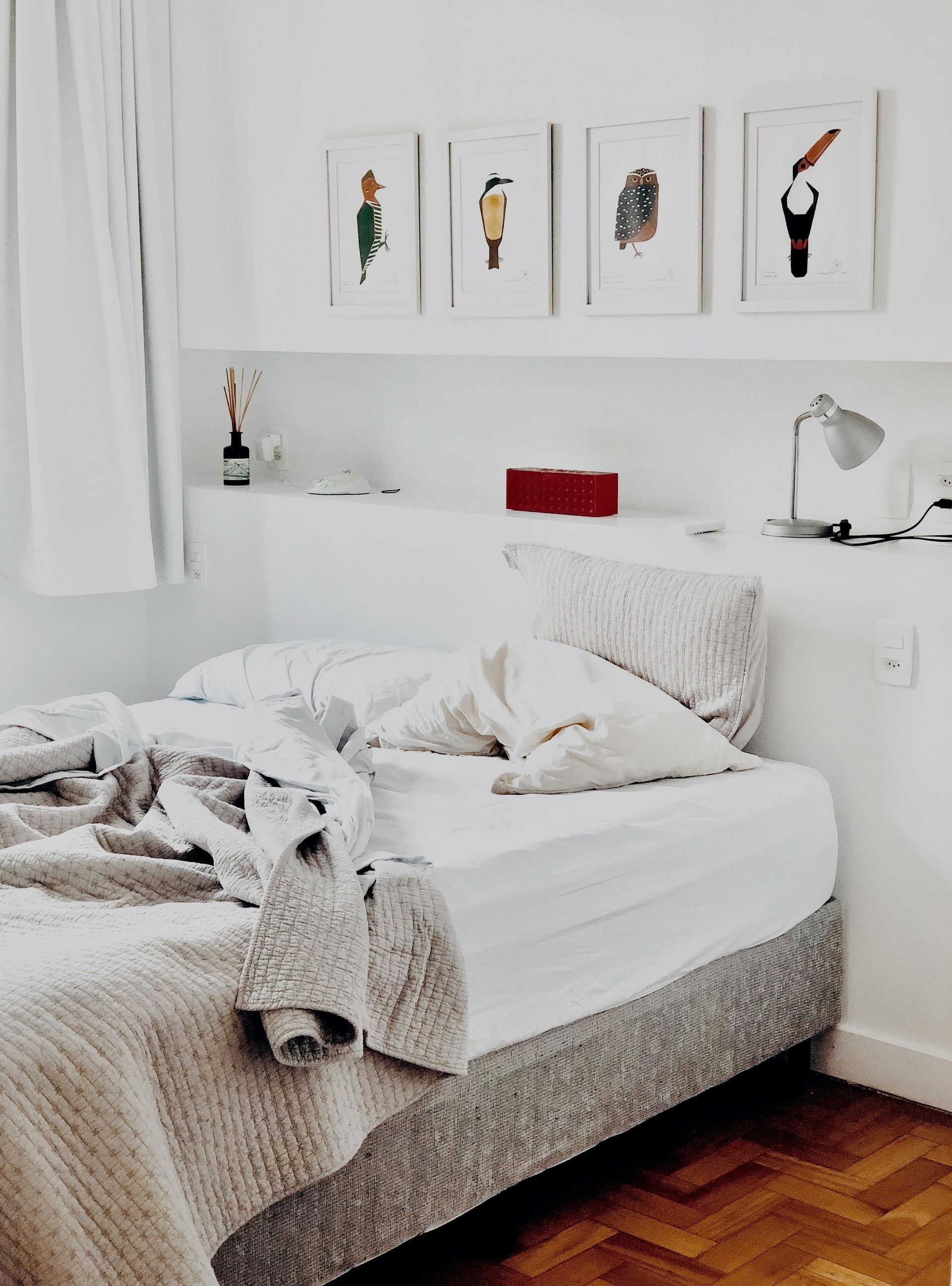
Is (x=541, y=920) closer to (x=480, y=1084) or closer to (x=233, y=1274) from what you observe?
(x=480, y=1084)

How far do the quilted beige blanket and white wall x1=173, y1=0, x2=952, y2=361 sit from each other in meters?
1.33

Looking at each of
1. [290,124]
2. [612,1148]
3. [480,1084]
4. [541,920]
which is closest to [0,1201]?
[480,1084]

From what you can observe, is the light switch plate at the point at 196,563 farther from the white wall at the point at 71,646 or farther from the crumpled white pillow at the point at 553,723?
the crumpled white pillow at the point at 553,723

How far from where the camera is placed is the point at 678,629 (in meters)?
2.71

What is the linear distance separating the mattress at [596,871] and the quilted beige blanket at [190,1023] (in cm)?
15

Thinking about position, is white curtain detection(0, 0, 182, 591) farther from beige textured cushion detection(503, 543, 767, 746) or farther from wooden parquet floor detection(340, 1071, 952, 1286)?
wooden parquet floor detection(340, 1071, 952, 1286)

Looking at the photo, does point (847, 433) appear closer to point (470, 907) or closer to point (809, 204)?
point (809, 204)

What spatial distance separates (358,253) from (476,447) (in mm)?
540

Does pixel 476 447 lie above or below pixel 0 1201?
→ above

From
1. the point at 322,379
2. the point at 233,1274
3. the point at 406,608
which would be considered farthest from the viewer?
the point at 322,379

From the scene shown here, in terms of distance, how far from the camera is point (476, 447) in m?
3.57

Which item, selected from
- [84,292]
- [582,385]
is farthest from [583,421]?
[84,292]

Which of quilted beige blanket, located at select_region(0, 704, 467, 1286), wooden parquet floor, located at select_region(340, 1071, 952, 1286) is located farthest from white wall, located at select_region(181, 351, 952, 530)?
quilted beige blanket, located at select_region(0, 704, 467, 1286)

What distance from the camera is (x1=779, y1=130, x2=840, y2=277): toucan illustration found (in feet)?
8.61
